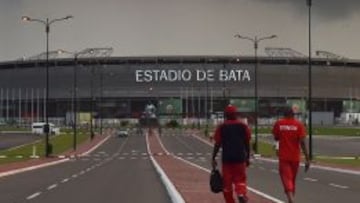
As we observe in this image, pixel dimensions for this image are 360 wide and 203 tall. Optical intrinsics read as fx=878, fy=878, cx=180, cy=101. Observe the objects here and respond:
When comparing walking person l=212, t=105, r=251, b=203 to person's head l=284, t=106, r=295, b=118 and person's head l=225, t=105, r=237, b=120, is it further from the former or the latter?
person's head l=284, t=106, r=295, b=118

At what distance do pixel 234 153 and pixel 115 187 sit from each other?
46.5 ft

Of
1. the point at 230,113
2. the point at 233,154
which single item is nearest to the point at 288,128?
the point at 230,113

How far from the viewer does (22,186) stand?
106 feet

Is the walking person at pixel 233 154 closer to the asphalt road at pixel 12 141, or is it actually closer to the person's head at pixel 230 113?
the person's head at pixel 230 113

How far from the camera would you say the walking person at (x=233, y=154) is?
689 inches

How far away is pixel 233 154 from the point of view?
1750 centimetres

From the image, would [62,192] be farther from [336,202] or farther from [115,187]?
[336,202]

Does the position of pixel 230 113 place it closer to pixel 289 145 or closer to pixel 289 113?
pixel 289 113

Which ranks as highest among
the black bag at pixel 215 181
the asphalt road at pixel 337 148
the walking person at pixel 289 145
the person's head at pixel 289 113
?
the person's head at pixel 289 113

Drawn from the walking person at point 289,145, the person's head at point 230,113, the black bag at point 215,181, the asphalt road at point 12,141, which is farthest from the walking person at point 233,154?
the asphalt road at point 12,141

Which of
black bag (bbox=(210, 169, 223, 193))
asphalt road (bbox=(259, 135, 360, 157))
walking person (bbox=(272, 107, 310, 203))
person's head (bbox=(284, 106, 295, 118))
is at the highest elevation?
person's head (bbox=(284, 106, 295, 118))

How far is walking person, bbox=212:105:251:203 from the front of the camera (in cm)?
1750

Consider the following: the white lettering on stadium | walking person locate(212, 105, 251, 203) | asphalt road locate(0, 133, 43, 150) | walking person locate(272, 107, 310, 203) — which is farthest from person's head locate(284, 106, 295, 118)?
asphalt road locate(0, 133, 43, 150)

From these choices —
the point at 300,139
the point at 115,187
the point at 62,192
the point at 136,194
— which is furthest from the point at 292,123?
the point at 115,187
